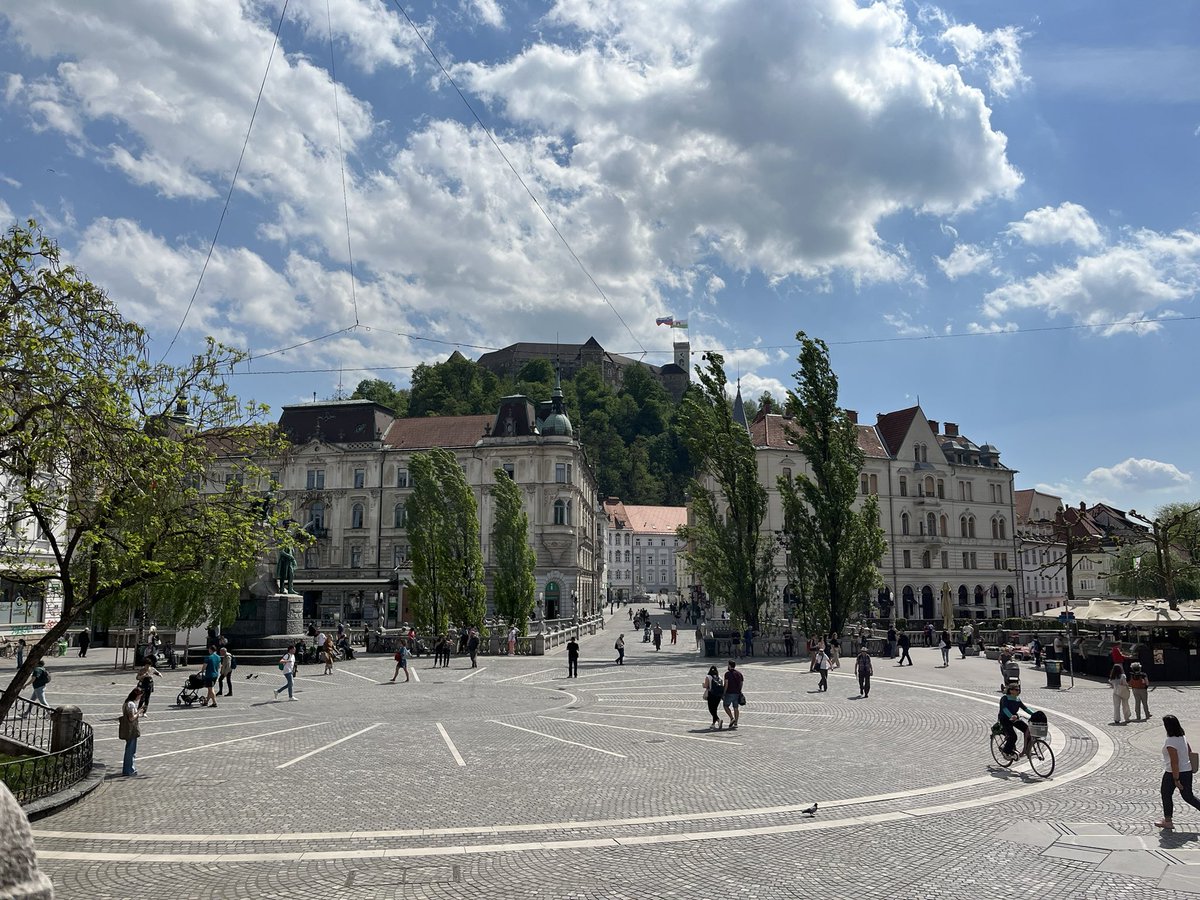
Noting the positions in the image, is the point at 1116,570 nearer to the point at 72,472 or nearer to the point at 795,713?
the point at 795,713

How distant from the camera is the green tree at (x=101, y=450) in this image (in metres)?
11.7

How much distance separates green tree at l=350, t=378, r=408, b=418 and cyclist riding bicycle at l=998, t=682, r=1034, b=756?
106 m

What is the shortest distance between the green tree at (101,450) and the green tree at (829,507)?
3096 cm

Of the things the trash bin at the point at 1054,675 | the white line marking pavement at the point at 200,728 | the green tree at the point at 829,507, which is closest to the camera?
the white line marking pavement at the point at 200,728

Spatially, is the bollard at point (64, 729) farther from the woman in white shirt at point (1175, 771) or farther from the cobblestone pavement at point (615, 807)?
the woman in white shirt at point (1175, 771)

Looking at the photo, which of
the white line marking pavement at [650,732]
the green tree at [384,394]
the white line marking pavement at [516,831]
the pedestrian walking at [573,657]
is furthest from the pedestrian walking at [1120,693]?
the green tree at [384,394]

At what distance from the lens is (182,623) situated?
34.7 meters

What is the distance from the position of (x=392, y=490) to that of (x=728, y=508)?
35988 mm

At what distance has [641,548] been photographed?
144000 millimetres

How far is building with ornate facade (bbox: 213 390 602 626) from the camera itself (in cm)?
6788

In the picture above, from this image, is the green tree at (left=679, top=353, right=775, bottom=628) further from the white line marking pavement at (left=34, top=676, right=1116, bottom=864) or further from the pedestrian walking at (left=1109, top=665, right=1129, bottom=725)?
the white line marking pavement at (left=34, top=676, right=1116, bottom=864)

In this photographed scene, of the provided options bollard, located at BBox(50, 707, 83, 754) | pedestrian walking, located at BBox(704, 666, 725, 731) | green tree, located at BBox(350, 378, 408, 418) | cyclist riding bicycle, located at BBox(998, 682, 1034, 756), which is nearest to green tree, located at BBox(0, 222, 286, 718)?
bollard, located at BBox(50, 707, 83, 754)

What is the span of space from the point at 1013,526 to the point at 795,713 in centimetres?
6629

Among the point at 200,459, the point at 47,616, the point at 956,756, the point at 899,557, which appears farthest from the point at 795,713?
the point at 899,557
